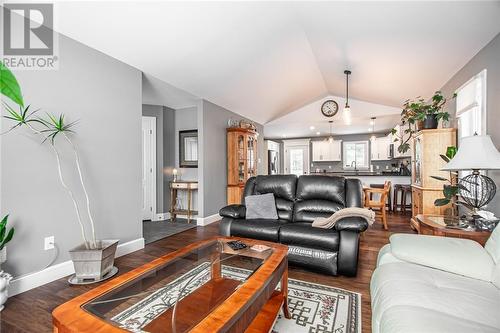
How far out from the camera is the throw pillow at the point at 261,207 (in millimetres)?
3107

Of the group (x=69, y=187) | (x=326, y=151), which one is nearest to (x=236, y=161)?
(x=69, y=187)

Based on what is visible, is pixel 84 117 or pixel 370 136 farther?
pixel 370 136

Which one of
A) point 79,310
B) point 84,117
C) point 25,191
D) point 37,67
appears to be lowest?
point 79,310

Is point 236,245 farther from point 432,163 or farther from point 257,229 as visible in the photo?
point 432,163

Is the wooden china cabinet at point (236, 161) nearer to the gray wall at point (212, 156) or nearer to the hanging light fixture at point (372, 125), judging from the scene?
the gray wall at point (212, 156)

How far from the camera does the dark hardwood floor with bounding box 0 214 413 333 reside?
1718mm

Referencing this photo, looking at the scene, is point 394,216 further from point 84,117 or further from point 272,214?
point 84,117

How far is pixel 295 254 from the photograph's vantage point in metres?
2.53

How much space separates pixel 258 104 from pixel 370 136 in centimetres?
528

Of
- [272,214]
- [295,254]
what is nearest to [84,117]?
[272,214]

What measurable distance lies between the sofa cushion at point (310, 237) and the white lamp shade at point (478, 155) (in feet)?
4.08

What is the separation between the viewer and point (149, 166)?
200 inches

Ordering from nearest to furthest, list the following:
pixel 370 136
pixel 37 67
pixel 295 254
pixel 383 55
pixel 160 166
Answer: pixel 37 67 → pixel 295 254 → pixel 383 55 → pixel 160 166 → pixel 370 136

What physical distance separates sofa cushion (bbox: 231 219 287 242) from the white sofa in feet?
3.85
